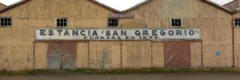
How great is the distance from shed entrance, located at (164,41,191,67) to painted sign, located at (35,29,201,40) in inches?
16.8

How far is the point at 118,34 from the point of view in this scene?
68.7ft

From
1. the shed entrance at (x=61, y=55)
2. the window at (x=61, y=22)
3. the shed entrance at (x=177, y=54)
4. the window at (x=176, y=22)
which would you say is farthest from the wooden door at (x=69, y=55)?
the window at (x=176, y=22)

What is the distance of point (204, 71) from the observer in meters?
20.4

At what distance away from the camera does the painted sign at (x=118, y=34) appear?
2070cm

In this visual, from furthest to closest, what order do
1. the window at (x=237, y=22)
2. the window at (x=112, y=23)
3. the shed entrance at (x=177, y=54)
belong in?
the window at (x=237, y=22) → the window at (x=112, y=23) → the shed entrance at (x=177, y=54)

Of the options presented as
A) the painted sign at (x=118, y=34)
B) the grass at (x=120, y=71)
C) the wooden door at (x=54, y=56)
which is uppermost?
the painted sign at (x=118, y=34)

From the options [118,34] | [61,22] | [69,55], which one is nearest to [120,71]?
[118,34]

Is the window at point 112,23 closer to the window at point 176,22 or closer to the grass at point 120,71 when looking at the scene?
the grass at point 120,71

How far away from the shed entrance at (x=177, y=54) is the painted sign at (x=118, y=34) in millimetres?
426

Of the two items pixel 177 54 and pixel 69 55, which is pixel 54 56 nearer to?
pixel 69 55

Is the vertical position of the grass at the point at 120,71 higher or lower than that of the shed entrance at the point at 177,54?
lower

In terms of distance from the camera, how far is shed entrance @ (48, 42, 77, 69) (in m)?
20.7

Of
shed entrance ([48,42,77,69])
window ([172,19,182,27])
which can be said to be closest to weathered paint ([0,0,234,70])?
window ([172,19,182,27])

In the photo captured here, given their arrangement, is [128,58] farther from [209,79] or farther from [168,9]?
[209,79]
